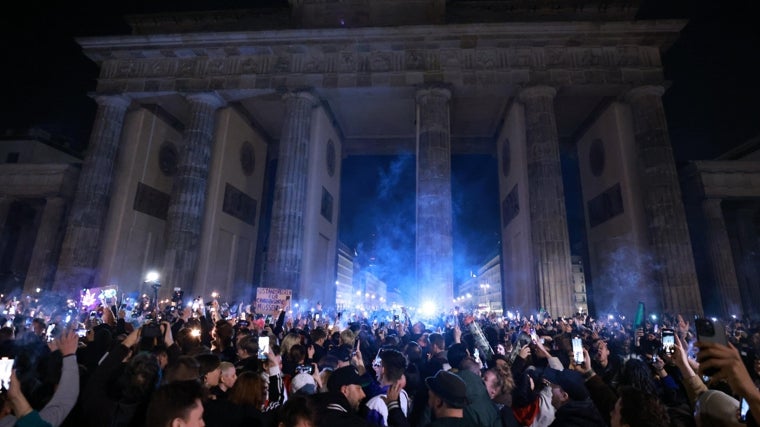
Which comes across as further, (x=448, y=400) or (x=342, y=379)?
(x=342, y=379)

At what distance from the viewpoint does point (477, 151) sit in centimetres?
3234

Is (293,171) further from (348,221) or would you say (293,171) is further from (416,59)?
(348,221)

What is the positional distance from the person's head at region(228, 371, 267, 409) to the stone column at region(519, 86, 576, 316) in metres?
18.9

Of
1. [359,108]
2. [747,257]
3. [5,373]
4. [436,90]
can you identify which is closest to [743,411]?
[5,373]

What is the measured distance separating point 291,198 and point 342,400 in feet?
65.9

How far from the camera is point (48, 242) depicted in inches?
1037

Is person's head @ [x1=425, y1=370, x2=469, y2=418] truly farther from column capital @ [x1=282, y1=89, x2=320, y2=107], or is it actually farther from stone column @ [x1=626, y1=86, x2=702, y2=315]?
column capital @ [x1=282, y1=89, x2=320, y2=107]

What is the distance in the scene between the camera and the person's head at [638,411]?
7.83 feet

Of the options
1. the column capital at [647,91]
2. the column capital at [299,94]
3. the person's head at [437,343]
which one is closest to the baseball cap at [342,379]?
the person's head at [437,343]

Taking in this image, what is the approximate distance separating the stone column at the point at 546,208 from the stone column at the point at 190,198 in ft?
64.6

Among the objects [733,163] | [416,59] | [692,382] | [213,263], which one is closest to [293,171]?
[213,263]

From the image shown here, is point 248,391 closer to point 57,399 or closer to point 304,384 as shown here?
point 304,384

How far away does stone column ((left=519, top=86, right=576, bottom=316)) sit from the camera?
64.2 ft

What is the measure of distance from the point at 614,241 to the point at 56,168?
38168 mm
